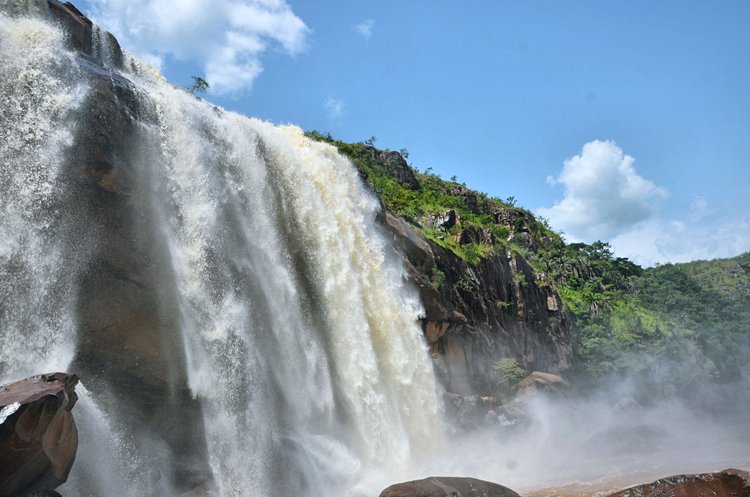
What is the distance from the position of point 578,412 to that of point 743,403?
605 inches

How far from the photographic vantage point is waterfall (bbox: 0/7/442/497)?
12.1 metres

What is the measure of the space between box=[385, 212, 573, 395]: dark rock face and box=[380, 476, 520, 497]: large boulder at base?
13611 millimetres

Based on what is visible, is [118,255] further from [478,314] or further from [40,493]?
[478,314]

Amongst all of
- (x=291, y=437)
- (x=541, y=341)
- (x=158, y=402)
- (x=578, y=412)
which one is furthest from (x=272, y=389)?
(x=541, y=341)

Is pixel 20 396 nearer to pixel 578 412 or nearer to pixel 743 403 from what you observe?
pixel 578 412

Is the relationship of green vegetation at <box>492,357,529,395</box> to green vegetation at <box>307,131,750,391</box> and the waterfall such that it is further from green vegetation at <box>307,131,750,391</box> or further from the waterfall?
the waterfall

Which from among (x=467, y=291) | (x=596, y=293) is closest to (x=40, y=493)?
(x=467, y=291)

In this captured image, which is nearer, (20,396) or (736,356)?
(20,396)

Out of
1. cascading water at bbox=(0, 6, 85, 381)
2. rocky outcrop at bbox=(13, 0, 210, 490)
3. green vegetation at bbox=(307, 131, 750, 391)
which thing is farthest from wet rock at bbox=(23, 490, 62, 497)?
green vegetation at bbox=(307, 131, 750, 391)

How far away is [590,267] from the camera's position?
64.7 m

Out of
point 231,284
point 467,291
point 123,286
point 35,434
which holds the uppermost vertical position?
point 467,291

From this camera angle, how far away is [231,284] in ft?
51.7

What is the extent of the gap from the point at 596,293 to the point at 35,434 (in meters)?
56.2

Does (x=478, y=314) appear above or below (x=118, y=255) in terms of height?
above
